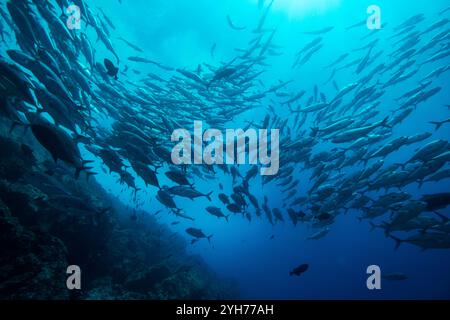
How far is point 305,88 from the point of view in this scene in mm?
27062

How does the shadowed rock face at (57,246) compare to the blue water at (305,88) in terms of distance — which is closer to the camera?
the shadowed rock face at (57,246)

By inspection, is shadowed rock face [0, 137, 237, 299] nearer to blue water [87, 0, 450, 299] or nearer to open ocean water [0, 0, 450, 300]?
open ocean water [0, 0, 450, 300]

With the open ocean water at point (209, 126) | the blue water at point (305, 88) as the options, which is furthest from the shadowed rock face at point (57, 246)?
the blue water at point (305, 88)

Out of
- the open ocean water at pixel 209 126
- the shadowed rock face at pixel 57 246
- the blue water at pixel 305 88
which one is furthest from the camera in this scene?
the blue water at pixel 305 88

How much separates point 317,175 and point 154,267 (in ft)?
20.5

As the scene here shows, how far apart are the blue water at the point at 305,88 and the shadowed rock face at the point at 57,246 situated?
143 inches

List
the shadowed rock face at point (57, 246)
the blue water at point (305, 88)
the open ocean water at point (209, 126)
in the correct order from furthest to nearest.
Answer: the blue water at point (305, 88) → the open ocean water at point (209, 126) → the shadowed rock face at point (57, 246)

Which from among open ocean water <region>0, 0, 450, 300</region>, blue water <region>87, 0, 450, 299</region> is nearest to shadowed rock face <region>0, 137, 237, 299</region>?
open ocean water <region>0, 0, 450, 300</region>

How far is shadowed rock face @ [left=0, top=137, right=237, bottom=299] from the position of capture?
4910 mm

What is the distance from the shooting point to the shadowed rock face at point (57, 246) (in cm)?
491

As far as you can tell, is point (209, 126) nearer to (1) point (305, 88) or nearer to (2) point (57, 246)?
(2) point (57, 246)

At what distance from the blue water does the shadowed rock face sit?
364cm

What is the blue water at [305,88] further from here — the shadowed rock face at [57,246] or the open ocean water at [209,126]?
the shadowed rock face at [57,246]
